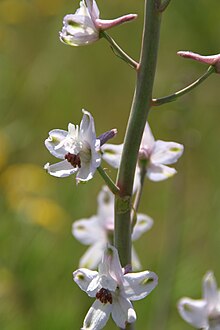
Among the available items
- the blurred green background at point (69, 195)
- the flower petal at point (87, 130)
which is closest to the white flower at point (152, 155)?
the flower petal at point (87, 130)

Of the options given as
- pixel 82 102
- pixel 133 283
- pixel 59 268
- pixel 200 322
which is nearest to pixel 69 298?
pixel 59 268

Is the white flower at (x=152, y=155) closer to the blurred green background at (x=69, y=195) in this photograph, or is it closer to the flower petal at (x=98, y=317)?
the flower petal at (x=98, y=317)

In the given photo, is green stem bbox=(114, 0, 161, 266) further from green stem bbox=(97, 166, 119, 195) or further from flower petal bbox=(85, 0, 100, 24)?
flower petal bbox=(85, 0, 100, 24)

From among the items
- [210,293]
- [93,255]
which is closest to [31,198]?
[93,255]

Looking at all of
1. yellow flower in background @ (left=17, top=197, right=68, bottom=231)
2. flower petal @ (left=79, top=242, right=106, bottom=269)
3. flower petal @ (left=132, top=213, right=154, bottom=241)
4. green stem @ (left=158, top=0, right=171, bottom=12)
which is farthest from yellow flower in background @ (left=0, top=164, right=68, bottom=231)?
green stem @ (left=158, top=0, right=171, bottom=12)

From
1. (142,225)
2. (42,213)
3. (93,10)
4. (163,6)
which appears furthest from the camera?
(42,213)

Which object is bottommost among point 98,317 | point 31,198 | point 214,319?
point 31,198

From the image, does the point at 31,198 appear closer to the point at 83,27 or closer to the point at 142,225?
the point at 142,225

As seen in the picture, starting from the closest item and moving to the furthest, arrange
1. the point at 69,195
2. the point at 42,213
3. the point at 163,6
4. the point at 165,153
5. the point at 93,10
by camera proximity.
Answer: the point at 163,6 → the point at 93,10 → the point at 165,153 → the point at 42,213 → the point at 69,195
